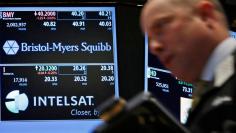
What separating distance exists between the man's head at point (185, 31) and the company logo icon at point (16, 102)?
1.24m

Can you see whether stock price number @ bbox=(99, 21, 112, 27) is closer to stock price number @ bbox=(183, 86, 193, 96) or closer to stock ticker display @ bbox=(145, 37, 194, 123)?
stock ticker display @ bbox=(145, 37, 194, 123)

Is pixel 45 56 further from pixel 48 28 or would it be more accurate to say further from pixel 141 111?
pixel 141 111

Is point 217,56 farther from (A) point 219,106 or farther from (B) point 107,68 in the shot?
(B) point 107,68

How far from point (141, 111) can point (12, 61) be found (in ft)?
4.86

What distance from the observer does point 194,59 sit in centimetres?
136

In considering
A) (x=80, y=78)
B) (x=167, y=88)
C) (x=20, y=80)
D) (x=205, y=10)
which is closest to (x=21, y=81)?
(x=20, y=80)

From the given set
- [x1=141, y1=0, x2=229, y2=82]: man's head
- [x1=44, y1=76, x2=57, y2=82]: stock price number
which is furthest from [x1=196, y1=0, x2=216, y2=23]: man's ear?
[x1=44, y1=76, x2=57, y2=82]: stock price number

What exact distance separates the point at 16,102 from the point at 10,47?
9.4 inches

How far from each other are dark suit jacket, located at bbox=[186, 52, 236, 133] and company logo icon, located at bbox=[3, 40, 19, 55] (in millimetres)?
1446

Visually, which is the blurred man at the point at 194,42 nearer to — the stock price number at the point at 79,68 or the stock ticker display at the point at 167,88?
the stock ticker display at the point at 167,88

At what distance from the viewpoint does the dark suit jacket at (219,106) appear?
3.83ft

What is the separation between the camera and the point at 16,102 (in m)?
2.53

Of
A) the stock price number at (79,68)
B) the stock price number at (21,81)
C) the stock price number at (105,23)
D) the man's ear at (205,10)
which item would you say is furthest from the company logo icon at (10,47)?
the man's ear at (205,10)

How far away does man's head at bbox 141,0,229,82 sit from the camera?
135cm
